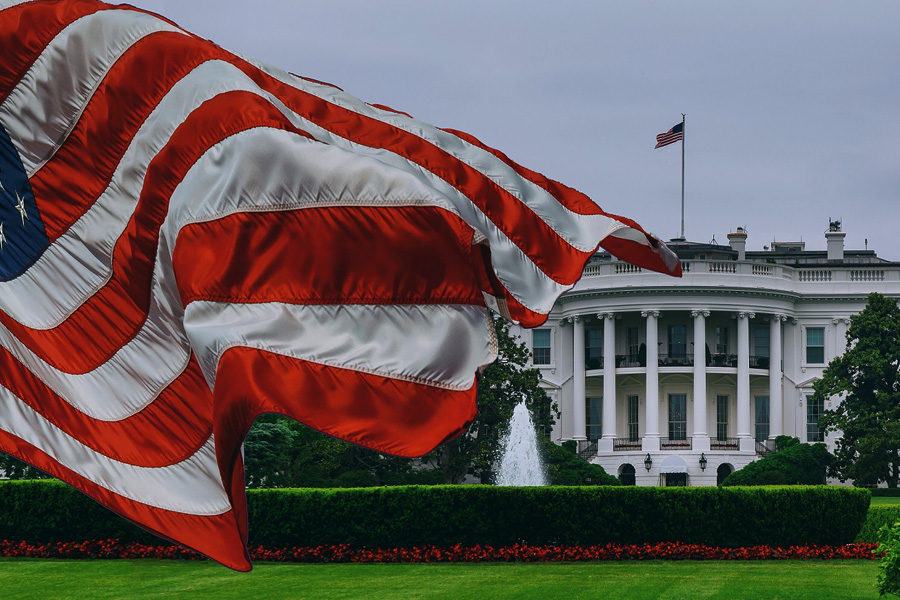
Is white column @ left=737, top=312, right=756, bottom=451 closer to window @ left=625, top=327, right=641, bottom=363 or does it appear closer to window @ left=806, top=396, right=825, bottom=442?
window @ left=806, top=396, right=825, bottom=442

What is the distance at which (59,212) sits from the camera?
22.1ft

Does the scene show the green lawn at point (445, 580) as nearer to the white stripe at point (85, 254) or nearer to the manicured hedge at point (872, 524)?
the manicured hedge at point (872, 524)

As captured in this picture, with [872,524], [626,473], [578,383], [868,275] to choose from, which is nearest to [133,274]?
[872,524]

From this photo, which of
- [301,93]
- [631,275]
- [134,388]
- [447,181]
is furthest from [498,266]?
[631,275]

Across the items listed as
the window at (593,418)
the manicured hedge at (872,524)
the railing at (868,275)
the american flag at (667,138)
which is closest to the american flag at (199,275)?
the manicured hedge at (872,524)

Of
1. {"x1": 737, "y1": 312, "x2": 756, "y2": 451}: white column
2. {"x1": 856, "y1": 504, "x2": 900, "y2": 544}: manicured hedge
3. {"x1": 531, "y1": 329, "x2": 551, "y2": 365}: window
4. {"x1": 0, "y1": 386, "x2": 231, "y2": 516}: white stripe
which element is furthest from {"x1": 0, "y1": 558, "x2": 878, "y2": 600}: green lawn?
{"x1": 531, "y1": 329, "x2": 551, "y2": 365}: window

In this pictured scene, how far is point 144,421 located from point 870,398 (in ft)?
151

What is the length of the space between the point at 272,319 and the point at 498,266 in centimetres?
231

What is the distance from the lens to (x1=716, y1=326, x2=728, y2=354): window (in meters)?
61.6

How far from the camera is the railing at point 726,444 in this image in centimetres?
5788

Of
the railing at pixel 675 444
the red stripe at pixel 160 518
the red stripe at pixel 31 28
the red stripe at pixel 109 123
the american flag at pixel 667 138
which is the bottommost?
the railing at pixel 675 444

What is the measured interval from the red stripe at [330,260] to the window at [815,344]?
5826 cm

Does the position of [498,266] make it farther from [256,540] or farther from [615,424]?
[615,424]

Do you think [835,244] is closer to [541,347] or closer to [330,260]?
[541,347]
